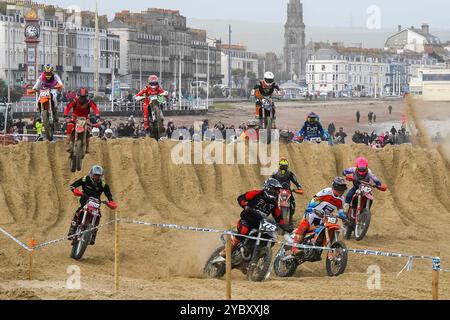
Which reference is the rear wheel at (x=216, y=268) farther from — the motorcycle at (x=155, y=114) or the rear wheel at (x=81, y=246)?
the motorcycle at (x=155, y=114)

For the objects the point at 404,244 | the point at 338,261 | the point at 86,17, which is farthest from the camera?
the point at 86,17

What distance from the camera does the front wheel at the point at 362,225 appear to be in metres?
20.6

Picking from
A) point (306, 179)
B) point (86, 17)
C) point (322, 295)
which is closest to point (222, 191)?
point (306, 179)

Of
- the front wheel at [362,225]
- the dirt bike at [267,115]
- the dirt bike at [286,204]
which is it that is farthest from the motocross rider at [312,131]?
the front wheel at [362,225]

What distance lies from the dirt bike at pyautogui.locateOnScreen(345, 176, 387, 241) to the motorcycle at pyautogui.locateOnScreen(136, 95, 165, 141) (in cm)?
478

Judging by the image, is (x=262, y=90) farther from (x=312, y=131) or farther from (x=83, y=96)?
(x=83, y=96)

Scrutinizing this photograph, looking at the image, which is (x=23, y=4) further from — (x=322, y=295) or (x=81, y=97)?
(x=322, y=295)

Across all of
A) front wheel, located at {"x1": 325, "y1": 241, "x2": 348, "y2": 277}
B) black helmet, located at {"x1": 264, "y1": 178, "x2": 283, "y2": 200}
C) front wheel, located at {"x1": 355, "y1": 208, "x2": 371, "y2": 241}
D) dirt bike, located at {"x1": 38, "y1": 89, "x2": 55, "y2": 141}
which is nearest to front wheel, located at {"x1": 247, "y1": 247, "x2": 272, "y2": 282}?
black helmet, located at {"x1": 264, "y1": 178, "x2": 283, "y2": 200}

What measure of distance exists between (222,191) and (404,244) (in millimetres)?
4929

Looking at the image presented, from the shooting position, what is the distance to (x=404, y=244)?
2166 cm

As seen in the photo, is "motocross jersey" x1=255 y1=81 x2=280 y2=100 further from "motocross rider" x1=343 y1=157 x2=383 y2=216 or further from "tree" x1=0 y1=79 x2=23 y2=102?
"tree" x1=0 y1=79 x2=23 y2=102

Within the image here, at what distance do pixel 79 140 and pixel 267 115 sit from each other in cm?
496

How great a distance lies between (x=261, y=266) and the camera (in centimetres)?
1553

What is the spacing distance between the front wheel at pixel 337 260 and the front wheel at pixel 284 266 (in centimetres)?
54
